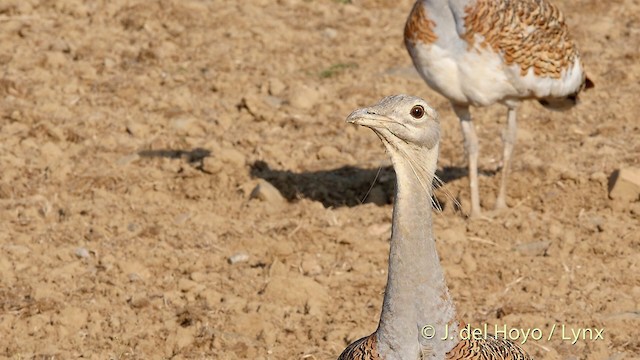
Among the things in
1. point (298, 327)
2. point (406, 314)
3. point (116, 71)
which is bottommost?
point (116, 71)

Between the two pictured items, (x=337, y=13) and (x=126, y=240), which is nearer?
(x=126, y=240)

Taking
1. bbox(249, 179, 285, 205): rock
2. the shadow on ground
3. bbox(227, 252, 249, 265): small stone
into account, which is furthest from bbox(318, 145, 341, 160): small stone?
bbox(227, 252, 249, 265): small stone

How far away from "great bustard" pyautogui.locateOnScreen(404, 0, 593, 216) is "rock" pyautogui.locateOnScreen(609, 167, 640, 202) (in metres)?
0.74

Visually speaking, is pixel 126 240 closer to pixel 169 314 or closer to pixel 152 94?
pixel 169 314

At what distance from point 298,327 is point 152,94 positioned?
3965 millimetres

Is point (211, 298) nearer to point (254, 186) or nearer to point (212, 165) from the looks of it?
point (254, 186)

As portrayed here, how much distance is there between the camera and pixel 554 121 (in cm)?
923

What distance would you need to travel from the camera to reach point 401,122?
13.4ft

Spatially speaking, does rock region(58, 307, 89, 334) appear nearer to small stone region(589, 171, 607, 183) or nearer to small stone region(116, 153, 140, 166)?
small stone region(116, 153, 140, 166)

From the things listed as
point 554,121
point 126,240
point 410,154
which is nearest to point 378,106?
point 410,154

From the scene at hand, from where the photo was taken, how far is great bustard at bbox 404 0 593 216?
726cm

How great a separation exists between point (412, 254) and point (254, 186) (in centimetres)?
401

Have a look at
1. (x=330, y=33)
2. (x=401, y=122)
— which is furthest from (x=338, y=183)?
(x=401, y=122)

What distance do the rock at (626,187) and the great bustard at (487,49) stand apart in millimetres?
740
